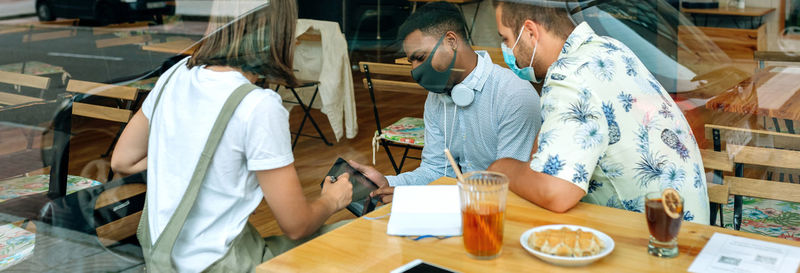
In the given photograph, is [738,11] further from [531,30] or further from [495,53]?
[531,30]

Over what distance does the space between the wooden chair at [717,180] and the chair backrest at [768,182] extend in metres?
0.03

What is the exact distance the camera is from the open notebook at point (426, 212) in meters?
1.22

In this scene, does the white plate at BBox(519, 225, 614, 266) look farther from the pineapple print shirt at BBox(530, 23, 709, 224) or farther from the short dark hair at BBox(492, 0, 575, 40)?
the short dark hair at BBox(492, 0, 575, 40)

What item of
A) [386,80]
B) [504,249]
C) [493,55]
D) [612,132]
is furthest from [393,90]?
[504,249]

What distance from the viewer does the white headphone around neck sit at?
1959 millimetres

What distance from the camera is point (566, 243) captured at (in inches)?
42.4

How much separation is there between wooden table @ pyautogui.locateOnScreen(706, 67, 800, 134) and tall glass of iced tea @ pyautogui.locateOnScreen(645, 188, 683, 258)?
1589 millimetres

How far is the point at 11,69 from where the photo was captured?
2270 millimetres

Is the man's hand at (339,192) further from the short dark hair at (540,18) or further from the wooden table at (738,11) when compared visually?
the wooden table at (738,11)

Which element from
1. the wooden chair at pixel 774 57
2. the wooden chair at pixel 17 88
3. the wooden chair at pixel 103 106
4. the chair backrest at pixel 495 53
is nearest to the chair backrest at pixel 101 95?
the wooden chair at pixel 103 106

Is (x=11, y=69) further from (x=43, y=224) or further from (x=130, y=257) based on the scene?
(x=130, y=257)

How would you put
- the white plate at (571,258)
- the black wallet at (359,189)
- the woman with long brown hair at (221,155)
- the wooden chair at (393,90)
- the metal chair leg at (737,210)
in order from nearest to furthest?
the white plate at (571,258) < the woman with long brown hair at (221,155) < the black wallet at (359,189) < the metal chair leg at (737,210) < the wooden chair at (393,90)

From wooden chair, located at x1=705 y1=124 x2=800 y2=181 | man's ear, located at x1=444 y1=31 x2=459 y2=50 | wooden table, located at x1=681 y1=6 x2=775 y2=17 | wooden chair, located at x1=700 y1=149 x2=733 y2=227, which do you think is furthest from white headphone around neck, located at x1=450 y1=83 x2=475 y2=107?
wooden table, located at x1=681 y1=6 x2=775 y2=17

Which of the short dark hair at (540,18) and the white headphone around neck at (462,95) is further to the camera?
the white headphone around neck at (462,95)
